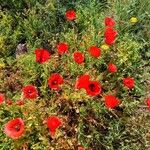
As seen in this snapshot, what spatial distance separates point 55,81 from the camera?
4.65 meters

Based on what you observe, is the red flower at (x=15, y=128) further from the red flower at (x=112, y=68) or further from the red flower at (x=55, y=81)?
the red flower at (x=112, y=68)

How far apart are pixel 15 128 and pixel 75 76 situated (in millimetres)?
1145

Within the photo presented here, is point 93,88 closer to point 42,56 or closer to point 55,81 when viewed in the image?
point 55,81

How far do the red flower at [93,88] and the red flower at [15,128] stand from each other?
77 centimetres

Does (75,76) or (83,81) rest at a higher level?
(75,76)

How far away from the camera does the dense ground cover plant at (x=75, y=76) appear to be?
4.50m

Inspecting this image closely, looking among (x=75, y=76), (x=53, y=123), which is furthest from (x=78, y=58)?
(x=53, y=123)

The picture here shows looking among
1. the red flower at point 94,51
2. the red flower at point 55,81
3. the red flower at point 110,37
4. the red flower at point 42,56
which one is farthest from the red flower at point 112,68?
the red flower at point 42,56

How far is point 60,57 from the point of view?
5363 mm

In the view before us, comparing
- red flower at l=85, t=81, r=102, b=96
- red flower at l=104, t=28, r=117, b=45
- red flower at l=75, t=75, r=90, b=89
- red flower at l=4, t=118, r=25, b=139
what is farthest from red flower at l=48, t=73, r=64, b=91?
red flower at l=104, t=28, r=117, b=45

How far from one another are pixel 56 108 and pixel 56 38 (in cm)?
129

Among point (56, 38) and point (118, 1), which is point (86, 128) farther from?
point (118, 1)

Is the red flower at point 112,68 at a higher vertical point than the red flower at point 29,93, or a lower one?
higher

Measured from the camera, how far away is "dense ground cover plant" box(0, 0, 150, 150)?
4496 mm
